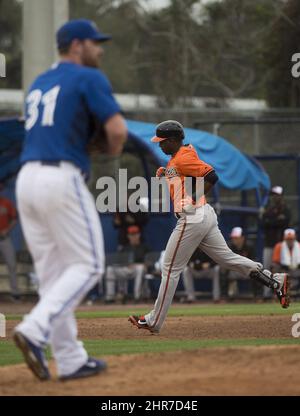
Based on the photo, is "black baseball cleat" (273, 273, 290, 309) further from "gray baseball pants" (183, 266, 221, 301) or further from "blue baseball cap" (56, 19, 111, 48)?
"gray baseball pants" (183, 266, 221, 301)

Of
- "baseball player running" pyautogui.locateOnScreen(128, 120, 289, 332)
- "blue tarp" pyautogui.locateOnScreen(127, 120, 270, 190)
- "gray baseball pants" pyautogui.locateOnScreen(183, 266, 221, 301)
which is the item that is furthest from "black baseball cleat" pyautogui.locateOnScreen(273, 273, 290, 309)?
"blue tarp" pyautogui.locateOnScreen(127, 120, 270, 190)

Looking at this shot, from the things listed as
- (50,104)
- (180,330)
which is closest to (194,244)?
(180,330)

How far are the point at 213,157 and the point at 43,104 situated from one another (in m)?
13.9

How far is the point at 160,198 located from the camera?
2053cm

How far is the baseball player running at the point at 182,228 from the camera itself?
34.2 feet

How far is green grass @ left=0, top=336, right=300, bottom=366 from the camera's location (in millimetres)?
9225

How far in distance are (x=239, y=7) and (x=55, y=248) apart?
88.2 ft

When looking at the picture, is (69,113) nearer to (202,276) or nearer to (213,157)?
(202,276)

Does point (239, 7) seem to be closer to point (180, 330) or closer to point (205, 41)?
point (205, 41)

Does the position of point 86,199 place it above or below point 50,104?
below

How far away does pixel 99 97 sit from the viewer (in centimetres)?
659

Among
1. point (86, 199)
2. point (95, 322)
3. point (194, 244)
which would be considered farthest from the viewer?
point (95, 322)

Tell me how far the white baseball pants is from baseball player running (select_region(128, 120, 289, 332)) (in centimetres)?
368

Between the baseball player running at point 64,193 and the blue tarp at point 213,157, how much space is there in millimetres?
12894
